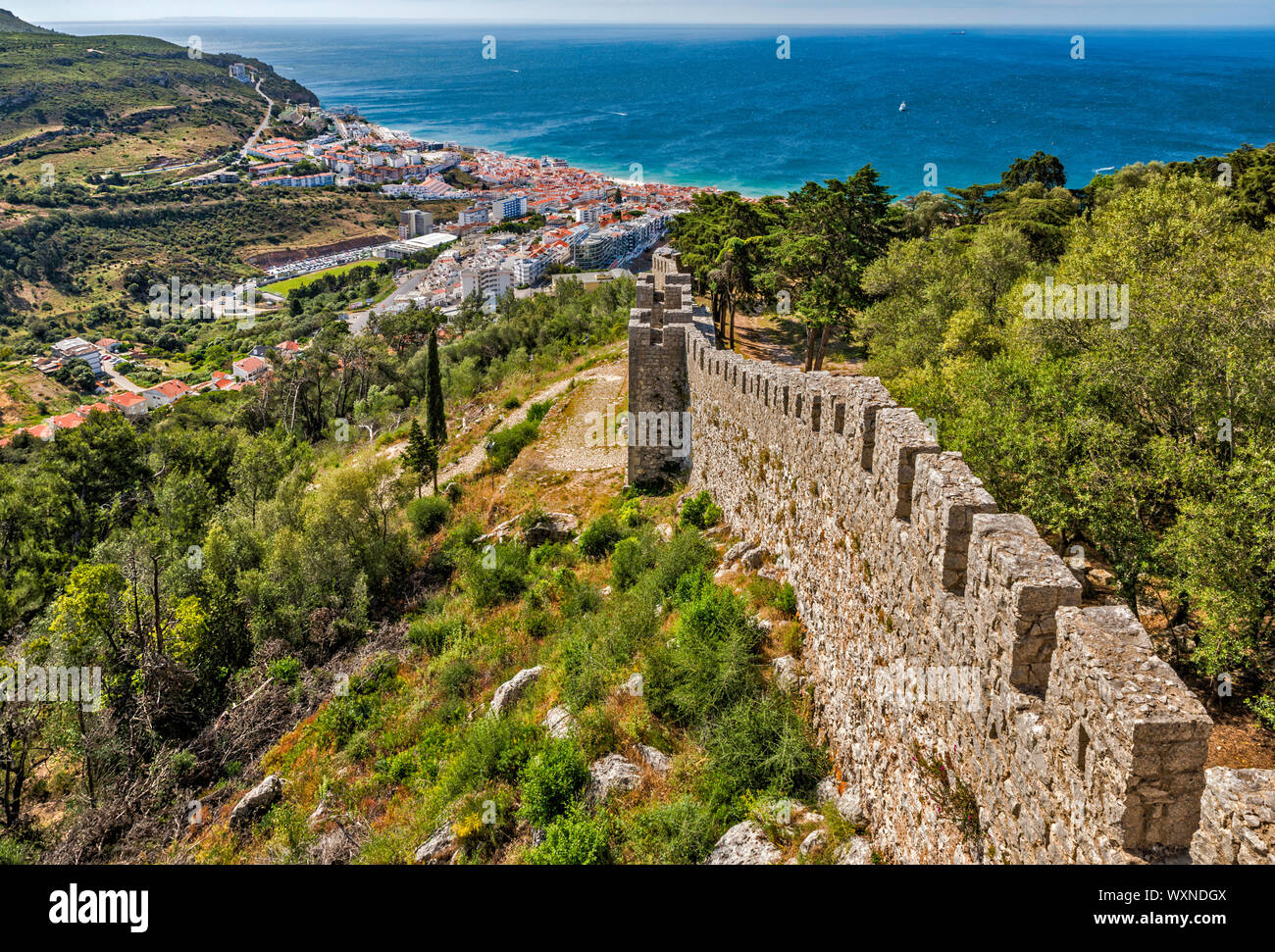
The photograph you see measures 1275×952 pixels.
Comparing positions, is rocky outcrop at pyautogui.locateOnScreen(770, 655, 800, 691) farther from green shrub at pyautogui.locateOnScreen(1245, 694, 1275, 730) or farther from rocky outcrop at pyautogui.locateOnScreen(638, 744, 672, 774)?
green shrub at pyautogui.locateOnScreen(1245, 694, 1275, 730)

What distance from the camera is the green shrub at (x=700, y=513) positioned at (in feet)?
49.7

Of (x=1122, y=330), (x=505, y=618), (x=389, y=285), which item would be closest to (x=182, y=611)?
(x=505, y=618)

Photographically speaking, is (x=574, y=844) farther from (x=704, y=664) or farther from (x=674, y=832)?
(x=704, y=664)

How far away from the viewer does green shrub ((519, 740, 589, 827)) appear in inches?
332

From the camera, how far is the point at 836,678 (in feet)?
25.7

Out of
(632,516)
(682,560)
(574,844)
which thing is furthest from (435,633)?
(574,844)

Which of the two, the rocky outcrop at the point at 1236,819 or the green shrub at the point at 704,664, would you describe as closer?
the rocky outcrop at the point at 1236,819

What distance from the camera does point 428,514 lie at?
22.4 m

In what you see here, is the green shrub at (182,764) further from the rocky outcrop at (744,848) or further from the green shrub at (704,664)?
the rocky outcrop at (744,848)

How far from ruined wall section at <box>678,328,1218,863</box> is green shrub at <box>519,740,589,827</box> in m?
3.07

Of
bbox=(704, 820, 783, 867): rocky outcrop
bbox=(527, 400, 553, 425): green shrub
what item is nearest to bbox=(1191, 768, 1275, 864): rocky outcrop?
bbox=(704, 820, 783, 867): rocky outcrop

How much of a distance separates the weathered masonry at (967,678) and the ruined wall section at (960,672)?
12mm

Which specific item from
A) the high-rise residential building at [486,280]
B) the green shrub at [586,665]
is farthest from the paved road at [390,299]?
the green shrub at [586,665]

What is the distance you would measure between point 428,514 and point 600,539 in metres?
7.98
